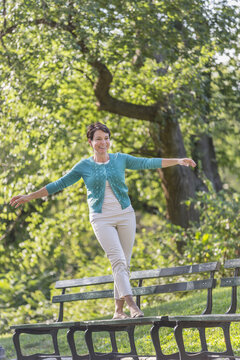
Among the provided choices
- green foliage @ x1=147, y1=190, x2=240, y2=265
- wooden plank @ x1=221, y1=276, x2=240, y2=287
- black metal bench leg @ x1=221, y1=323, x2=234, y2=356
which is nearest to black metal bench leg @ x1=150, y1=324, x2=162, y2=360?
black metal bench leg @ x1=221, y1=323, x2=234, y2=356

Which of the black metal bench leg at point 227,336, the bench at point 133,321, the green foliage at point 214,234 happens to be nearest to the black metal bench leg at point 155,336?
the bench at point 133,321

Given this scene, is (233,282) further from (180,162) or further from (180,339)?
(180,162)

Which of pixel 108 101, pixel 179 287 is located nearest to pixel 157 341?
pixel 179 287

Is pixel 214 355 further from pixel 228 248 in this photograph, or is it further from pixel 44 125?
pixel 44 125

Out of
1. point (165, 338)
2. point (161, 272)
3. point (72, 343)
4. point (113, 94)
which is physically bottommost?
point (165, 338)

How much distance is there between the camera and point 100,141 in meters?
Result: 6.12

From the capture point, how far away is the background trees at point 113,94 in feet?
37.4

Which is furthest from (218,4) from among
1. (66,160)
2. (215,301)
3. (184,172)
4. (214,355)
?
(214,355)

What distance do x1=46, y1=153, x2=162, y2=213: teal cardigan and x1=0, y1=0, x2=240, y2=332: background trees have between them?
4.85 metres

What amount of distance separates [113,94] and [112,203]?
26.8ft

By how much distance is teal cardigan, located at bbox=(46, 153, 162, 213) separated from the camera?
609 cm

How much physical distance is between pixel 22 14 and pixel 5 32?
59 centimetres

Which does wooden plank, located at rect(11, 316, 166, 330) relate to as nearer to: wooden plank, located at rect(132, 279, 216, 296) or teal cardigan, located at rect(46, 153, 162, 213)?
wooden plank, located at rect(132, 279, 216, 296)

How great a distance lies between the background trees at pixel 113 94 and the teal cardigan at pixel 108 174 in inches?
191
